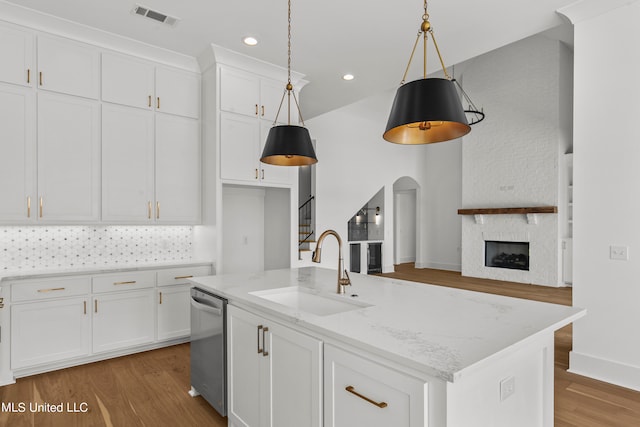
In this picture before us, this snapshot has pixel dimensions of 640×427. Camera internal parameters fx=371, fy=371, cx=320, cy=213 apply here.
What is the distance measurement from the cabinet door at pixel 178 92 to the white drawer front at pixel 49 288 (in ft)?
6.31

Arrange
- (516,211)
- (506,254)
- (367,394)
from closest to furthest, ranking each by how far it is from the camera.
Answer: (367,394), (516,211), (506,254)

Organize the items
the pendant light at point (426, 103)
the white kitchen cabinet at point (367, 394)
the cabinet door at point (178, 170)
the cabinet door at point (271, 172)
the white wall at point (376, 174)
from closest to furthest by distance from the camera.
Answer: the white kitchen cabinet at point (367, 394)
the pendant light at point (426, 103)
the cabinet door at point (178, 170)
the cabinet door at point (271, 172)
the white wall at point (376, 174)

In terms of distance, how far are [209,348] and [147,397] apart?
0.82 m

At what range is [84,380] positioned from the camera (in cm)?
313

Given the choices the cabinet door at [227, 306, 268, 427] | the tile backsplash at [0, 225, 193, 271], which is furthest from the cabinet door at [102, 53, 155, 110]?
the cabinet door at [227, 306, 268, 427]

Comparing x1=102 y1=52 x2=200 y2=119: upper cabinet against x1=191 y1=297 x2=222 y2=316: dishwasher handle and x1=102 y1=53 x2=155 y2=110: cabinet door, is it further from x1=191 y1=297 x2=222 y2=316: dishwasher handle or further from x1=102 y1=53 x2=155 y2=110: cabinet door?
x1=191 y1=297 x2=222 y2=316: dishwasher handle

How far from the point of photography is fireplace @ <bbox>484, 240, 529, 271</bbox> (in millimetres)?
7723

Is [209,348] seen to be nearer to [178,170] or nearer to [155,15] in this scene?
[178,170]

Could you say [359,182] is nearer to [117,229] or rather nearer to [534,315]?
Answer: [117,229]

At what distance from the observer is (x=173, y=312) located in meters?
3.91

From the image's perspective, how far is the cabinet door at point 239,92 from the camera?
13.5ft

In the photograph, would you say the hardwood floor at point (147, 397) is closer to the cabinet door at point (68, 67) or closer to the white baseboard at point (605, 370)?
the white baseboard at point (605, 370)

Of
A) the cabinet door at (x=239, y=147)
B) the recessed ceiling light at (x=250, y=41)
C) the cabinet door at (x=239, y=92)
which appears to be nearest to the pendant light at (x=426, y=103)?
the recessed ceiling light at (x=250, y=41)

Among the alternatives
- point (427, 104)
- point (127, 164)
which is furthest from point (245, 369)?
point (127, 164)
